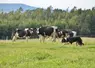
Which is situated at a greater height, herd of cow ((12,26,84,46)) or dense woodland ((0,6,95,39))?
herd of cow ((12,26,84,46))

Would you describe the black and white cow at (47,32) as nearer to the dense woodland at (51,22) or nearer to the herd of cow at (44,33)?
the herd of cow at (44,33)

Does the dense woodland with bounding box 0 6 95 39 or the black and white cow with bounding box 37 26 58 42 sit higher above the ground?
the black and white cow with bounding box 37 26 58 42

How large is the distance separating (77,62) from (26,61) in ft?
7.81

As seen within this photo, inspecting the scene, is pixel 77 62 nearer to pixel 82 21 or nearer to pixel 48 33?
pixel 48 33

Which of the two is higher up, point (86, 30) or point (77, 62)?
point (77, 62)

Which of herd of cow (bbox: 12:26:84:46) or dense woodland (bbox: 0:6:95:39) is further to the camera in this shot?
dense woodland (bbox: 0:6:95:39)

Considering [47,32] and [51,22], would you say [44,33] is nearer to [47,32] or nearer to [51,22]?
[47,32]

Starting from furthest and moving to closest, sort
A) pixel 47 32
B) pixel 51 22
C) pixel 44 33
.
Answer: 1. pixel 51 22
2. pixel 47 32
3. pixel 44 33

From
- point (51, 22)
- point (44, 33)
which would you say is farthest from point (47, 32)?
point (51, 22)

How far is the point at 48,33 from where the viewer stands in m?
38.0

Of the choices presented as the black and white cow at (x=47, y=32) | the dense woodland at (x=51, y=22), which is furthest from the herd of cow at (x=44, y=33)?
the dense woodland at (x=51, y=22)

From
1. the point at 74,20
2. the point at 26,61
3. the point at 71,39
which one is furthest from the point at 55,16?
the point at 26,61

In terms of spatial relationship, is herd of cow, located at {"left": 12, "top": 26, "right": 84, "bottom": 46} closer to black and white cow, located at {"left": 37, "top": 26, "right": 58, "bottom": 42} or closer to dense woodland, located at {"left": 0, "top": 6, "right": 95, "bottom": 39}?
black and white cow, located at {"left": 37, "top": 26, "right": 58, "bottom": 42}

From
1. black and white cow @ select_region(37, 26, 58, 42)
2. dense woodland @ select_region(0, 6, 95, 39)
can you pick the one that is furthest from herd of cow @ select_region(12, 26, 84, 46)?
dense woodland @ select_region(0, 6, 95, 39)
